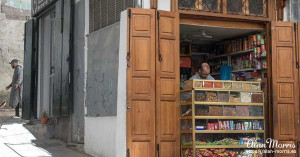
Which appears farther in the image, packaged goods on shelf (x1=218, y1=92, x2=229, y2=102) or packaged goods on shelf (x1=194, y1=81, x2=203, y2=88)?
packaged goods on shelf (x1=218, y1=92, x2=229, y2=102)

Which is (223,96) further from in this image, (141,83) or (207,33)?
(207,33)

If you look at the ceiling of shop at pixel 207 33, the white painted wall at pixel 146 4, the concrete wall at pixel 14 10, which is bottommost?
the ceiling of shop at pixel 207 33

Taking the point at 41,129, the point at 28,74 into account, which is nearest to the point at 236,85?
the point at 41,129

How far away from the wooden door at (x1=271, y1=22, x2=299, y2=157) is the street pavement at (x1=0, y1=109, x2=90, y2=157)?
4.28 metres

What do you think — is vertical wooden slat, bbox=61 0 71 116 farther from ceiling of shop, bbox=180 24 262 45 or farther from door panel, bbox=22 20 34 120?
ceiling of shop, bbox=180 24 262 45

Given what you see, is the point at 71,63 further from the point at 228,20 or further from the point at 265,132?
the point at 265,132

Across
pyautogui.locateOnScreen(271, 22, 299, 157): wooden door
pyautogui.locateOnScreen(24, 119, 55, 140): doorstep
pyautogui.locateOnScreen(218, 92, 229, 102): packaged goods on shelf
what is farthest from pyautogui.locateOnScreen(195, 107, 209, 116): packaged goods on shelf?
pyautogui.locateOnScreen(24, 119, 55, 140): doorstep

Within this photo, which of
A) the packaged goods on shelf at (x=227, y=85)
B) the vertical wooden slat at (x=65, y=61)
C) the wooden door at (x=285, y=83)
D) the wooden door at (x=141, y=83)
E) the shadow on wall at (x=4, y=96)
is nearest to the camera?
the wooden door at (x=141, y=83)

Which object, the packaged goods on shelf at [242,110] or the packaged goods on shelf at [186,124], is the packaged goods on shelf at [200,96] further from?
the packaged goods on shelf at [242,110]

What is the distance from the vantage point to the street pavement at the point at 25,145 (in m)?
9.58

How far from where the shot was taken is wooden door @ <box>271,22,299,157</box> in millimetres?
8992

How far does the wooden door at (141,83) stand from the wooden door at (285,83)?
2769mm

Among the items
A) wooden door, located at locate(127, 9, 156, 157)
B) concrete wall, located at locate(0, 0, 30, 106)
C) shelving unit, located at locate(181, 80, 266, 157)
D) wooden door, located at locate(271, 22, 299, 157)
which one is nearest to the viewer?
wooden door, located at locate(127, 9, 156, 157)

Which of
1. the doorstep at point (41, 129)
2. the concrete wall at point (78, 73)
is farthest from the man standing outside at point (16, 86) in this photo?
the concrete wall at point (78, 73)
